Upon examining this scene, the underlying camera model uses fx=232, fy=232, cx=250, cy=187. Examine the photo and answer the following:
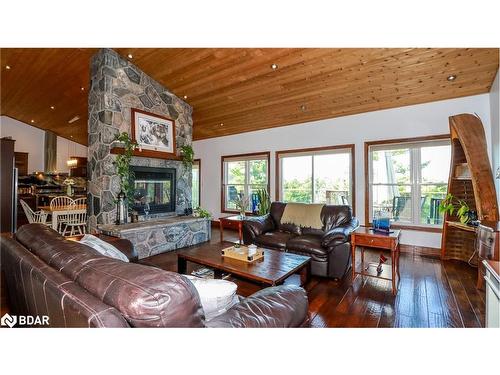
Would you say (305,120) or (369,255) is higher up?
(305,120)

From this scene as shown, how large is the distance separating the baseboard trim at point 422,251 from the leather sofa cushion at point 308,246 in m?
2.15

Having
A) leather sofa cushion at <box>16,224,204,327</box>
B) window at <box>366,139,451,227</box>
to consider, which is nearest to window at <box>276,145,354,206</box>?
window at <box>366,139,451,227</box>

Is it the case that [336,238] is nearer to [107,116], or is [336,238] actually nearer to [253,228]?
[253,228]

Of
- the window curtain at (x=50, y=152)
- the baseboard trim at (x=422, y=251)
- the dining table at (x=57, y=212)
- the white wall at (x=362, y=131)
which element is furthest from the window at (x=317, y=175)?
the window curtain at (x=50, y=152)

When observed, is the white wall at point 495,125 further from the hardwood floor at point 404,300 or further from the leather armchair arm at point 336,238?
the leather armchair arm at point 336,238

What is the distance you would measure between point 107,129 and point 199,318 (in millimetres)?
4021

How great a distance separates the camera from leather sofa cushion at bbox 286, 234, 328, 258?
117 inches

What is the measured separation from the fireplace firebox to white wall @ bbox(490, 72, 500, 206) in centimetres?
545

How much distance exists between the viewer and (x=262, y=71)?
382 cm

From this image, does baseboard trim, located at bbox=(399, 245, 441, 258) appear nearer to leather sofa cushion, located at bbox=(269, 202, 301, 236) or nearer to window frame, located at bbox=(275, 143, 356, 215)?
window frame, located at bbox=(275, 143, 356, 215)

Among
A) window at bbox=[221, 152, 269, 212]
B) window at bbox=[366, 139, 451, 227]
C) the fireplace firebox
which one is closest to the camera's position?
window at bbox=[366, 139, 451, 227]

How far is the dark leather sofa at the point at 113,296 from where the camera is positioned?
78cm

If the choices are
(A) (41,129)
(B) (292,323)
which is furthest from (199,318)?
(A) (41,129)
